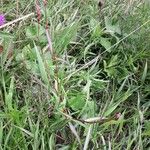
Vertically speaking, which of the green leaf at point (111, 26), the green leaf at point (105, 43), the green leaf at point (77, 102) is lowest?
the green leaf at point (77, 102)

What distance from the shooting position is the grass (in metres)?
1.35

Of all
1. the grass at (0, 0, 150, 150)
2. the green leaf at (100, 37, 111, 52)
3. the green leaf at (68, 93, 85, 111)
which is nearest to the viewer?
the grass at (0, 0, 150, 150)

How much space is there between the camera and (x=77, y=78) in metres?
1.56

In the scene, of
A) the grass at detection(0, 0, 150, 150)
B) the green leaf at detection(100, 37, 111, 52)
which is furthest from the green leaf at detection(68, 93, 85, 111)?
the green leaf at detection(100, 37, 111, 52)

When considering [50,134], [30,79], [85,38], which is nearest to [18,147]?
[50,134]

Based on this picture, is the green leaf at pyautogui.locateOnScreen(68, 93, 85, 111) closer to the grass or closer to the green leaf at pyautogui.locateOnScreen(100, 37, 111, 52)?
the grass

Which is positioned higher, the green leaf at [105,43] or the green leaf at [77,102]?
the green leaf at [105,43]

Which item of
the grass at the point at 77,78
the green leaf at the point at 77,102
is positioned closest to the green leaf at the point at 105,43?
the grass at the point at 77,78

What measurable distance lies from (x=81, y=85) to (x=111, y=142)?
0.91 feet

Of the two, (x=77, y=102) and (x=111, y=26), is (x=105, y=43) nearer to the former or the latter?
(x=111, y=26)

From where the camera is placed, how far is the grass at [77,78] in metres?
1.35

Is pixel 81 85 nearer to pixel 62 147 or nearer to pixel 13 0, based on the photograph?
pixel 62 147

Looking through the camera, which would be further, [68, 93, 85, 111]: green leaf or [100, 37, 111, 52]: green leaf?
[100, 37, 111, 52]: green leaf

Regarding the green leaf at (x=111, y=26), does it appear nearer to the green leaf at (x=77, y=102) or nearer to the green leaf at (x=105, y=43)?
the green leaf at (x=105, y=43)
